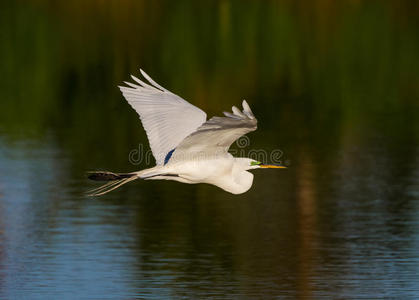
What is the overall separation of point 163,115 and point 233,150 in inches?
307

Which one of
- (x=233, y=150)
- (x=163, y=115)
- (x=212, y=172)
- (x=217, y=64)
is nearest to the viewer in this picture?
(x=212, y=172)

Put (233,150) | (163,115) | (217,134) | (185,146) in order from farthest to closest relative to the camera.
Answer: (233,150) → (163,115) → (185,146) → (217,134)

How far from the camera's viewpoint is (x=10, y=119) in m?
20.9

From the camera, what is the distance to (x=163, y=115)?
9.95 meters

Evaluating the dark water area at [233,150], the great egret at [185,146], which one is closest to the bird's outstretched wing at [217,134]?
the great egret at [185,146]

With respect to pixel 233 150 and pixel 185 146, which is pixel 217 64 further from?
pixel 185 146

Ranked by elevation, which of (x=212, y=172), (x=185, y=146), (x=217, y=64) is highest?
(x=217, y=64)

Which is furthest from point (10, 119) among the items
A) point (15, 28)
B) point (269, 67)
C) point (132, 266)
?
point (15, 28)

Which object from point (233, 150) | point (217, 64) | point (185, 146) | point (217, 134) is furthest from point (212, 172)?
point (217, 64)

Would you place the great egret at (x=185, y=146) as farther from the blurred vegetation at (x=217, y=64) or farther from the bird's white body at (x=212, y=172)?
the blurred vegetation at (x=217, y=64)

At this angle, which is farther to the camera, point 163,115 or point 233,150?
point 233,150

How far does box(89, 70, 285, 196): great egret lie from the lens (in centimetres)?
883

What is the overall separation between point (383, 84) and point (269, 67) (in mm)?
3247

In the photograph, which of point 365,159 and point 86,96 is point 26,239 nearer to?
point 365,159
